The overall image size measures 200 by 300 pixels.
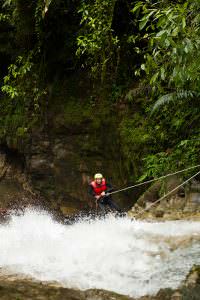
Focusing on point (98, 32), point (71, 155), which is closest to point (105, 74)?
point (98, 32)

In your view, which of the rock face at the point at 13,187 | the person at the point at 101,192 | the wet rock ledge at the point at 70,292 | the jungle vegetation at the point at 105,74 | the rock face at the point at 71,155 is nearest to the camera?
the wet rock ledge at the point at 70,292

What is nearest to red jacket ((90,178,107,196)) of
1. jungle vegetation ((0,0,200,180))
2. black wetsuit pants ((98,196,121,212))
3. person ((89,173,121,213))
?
person ((89,173,121,213))

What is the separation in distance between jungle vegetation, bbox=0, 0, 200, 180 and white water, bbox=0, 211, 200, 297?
191 centimetres

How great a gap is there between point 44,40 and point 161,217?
6581mm

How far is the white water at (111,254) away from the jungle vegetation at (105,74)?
191 centimetres

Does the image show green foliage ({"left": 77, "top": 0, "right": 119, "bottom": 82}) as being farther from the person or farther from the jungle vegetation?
the person

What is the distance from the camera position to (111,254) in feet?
22.1

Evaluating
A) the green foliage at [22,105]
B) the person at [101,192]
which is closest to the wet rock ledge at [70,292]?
the person at [101,192]

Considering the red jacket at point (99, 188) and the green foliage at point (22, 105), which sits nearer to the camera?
the red jacket at point (99, 188)

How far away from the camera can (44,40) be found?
1253 cm

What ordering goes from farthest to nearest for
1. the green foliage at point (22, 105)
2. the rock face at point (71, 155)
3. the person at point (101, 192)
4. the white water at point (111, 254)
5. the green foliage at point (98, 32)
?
the green foliage at point (22, 105), the rock face at point (71, 155), the person at point (101, 192), the green foliage at point (98, 32), the white water at point (111, 254)

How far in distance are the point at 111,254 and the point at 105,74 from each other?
646cm

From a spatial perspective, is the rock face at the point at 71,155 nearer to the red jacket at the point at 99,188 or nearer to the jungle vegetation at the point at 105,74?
the jungle vegetation at the point at 105,74

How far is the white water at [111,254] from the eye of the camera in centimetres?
570
